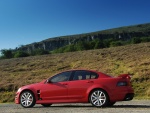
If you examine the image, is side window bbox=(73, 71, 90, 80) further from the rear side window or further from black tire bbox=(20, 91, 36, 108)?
black tire bbox=(20, 91, 36, 108)

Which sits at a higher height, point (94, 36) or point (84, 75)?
point (94, 36)

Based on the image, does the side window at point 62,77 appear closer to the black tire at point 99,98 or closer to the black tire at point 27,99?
the black tire at point 27,99

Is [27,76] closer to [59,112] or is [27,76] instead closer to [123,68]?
[123,68]

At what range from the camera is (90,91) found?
11914mm

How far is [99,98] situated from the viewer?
38.6 ft

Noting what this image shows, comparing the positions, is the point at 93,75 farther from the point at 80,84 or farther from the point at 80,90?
the point at 80,90

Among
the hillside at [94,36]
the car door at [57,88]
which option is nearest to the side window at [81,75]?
the car door at [57,88]

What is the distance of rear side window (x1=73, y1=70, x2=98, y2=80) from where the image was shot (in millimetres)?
12219

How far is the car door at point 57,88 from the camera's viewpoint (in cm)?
1245

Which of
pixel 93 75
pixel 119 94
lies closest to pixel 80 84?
pixel 93 75

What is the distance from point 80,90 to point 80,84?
0.73 feet

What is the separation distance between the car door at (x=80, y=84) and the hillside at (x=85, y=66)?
10.5 metres

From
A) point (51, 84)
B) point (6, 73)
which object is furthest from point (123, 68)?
point (51, 84)

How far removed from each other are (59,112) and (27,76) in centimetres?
2337
